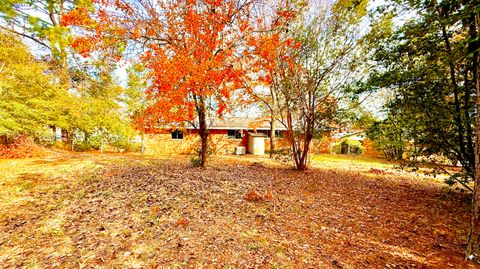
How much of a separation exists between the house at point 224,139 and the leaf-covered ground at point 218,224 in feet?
36.1

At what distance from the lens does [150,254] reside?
2.92 m

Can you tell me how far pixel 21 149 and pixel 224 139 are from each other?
12.9 m

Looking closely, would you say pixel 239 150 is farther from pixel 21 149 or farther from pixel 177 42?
pixel 21 149

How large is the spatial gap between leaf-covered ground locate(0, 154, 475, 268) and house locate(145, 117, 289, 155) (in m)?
11.0

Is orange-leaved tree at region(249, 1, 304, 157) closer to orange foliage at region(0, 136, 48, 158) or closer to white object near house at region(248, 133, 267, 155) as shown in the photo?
white object near house at region(248, 133, 267, 155)

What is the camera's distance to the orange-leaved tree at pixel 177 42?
22.3ft

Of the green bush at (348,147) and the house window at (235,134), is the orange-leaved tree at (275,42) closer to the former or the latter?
the house window at (235,134)

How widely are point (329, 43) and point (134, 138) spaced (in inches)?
611

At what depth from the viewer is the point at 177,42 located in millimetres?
7449

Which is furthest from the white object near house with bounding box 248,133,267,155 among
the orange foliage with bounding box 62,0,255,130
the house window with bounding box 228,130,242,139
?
the orange foliage with bounding box 62,0,255,130

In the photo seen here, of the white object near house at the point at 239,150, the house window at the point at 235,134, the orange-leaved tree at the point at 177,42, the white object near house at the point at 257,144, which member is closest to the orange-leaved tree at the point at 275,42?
the orange-leaved tree at the point at 177,42

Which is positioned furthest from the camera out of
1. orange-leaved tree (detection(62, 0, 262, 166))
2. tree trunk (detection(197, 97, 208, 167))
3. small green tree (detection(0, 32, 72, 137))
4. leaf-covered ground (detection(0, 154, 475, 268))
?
small green tree (detection(0, 32, 72, 137))

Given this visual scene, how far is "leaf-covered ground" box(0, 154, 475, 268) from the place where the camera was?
288 centimetres

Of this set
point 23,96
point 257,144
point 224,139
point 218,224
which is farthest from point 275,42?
point 224,139
